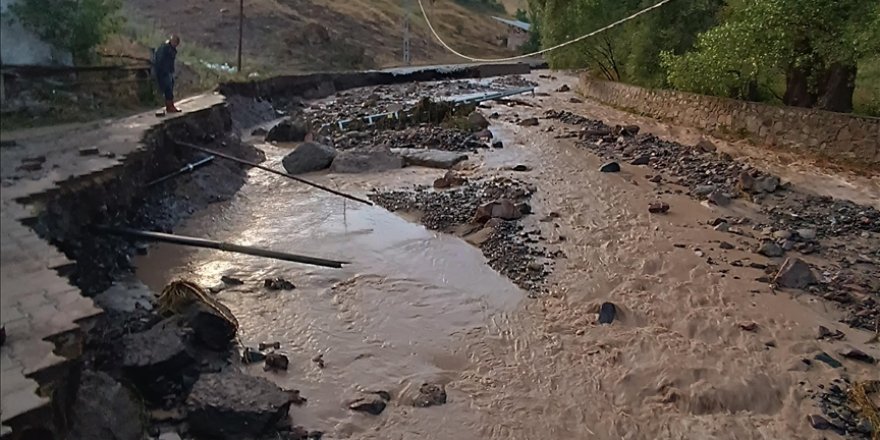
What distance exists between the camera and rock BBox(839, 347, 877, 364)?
7398mm

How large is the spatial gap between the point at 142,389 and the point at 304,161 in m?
10.6

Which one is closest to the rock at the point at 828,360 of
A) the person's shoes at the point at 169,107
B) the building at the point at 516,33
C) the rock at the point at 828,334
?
the rock at the point at 828,334

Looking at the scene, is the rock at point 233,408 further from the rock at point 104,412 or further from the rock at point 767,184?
the rock at point 767,184

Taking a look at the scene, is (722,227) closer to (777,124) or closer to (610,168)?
(610,168)

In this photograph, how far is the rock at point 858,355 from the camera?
7.40m

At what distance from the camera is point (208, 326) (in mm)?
7316

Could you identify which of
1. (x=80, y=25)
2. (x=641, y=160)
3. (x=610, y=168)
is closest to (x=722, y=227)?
(x=610, y=168)

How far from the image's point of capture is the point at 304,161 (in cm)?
1644

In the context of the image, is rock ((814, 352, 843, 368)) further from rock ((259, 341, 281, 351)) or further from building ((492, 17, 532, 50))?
building ((492, 17, 532, 50))

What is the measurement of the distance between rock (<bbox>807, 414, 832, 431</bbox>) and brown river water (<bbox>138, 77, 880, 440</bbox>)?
0.07 metres

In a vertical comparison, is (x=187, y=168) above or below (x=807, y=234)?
below

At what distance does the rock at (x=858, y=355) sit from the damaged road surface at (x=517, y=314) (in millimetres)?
41

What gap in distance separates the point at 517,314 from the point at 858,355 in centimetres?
378

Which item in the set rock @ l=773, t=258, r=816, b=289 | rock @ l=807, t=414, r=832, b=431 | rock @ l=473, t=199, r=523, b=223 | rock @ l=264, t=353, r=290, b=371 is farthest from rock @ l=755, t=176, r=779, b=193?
rock @ l=264, t=353, r=290, b=371
